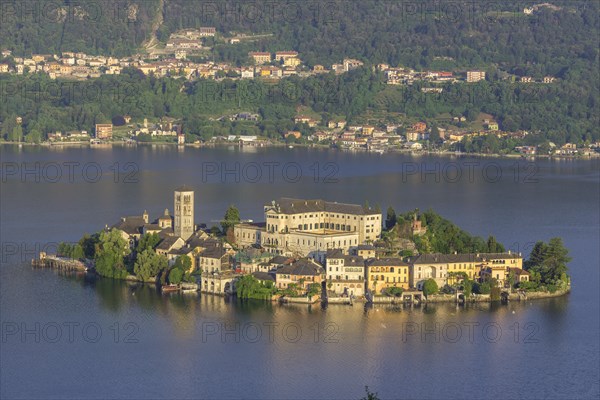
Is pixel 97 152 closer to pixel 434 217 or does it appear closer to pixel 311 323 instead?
pixel 434 217

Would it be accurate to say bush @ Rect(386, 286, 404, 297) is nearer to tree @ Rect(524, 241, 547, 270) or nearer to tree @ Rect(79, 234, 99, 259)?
tree @ Rect(524, 241, 547, 270)

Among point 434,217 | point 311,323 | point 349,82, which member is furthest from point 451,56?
point 311,323

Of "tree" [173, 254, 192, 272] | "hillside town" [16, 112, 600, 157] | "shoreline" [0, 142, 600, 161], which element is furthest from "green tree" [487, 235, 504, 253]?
"hillside town" [16, 112, 600, 157]

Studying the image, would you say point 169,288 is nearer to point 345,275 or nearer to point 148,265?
point 148,265

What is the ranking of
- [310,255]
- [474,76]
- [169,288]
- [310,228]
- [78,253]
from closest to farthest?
[169,288] < [310,255] < [310,228] < [78,253] < [474,76]

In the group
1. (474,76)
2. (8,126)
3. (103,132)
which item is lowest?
(103,132)

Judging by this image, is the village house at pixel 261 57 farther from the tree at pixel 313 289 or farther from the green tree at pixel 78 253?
the tree at pixel 313 289

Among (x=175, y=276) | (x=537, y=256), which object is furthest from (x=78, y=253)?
(x=537, y=256)
